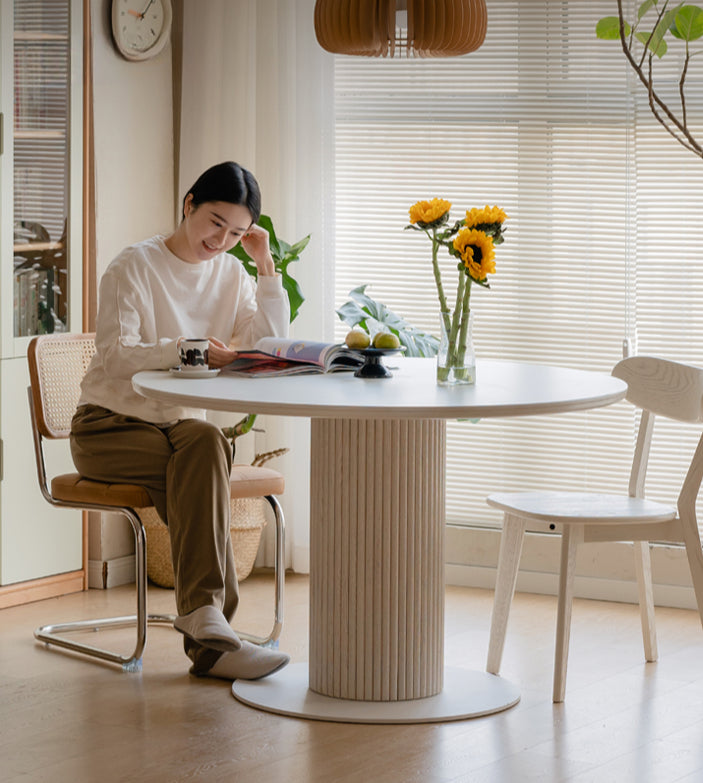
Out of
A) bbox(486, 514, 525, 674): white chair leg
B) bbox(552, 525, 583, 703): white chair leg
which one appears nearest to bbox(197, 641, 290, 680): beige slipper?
bbox(486, 514, 525, 674): white chair leg

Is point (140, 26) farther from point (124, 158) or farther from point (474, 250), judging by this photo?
point (474, 250)

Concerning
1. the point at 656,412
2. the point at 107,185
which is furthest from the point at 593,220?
the point at 107,185

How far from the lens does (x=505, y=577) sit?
3295 millimetres

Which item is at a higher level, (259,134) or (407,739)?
(259,134)

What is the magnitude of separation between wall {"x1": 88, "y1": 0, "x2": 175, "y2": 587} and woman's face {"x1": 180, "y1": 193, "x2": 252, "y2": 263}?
0.86m

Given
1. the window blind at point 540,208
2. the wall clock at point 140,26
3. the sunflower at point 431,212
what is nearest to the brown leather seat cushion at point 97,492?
the sunflower at point 431,212

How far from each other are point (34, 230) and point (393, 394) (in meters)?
1.65

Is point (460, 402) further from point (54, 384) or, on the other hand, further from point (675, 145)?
point (675, 145)

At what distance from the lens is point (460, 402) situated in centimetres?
258

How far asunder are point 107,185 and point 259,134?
1.76 feet

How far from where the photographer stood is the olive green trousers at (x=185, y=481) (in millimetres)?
3105

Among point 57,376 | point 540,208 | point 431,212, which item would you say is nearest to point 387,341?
point 431,212

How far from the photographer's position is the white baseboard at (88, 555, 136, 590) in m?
4.17

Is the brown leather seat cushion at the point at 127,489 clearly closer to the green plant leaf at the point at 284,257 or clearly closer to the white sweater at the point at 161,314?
the white sweater at the point at 161,314
